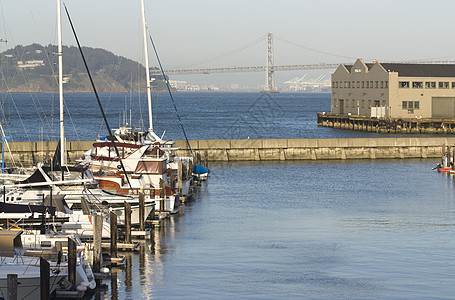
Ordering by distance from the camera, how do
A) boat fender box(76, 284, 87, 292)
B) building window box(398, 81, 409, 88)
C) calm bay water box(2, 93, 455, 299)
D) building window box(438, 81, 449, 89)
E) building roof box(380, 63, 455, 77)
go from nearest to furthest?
1. boat fender box(76, 284, 87, 292)
2. calm bay water box(2, 93, 455, 299)
3. building window box(398, 81, 409, 88)
4. building window box(438, 81, 449, 89)
5. building roof box(380, 63, 455, 77)

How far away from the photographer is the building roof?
101312mm

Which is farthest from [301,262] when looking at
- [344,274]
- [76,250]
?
[76,250]

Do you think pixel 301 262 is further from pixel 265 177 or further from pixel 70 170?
pixel 265 177

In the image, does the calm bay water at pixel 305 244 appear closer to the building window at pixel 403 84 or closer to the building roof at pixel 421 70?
the building window at pixel 403 84

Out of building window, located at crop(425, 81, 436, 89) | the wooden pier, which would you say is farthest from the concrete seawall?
building window, located at crop(425, 81, 436, 89)

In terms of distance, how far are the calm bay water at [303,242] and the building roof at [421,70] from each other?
159 feet

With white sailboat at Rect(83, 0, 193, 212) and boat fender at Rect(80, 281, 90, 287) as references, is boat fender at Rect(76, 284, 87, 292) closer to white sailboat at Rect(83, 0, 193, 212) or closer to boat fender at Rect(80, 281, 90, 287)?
boat fender at Rect(80, 281, 90, 287)

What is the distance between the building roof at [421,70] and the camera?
332 ft

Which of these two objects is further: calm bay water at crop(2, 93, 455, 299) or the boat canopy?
the boat canopy

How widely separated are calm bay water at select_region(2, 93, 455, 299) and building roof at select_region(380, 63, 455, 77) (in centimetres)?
4837

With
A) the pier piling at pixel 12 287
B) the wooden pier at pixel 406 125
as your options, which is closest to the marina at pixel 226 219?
the pier piling at pixel 12 287

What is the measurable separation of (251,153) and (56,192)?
110 feet

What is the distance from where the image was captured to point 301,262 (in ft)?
90.5

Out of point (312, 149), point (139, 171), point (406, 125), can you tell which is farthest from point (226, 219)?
point (406, 125)
